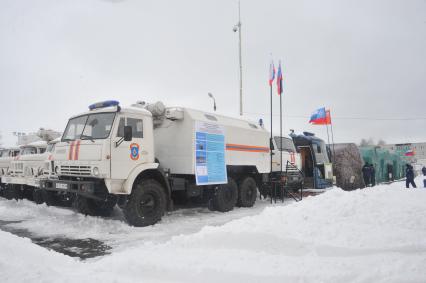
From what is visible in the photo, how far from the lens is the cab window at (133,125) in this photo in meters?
7.61

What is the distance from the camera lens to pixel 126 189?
7.45 meters

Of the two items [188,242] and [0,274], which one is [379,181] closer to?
[188,242]

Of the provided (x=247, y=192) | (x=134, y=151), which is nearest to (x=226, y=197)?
(x=247, y=192)

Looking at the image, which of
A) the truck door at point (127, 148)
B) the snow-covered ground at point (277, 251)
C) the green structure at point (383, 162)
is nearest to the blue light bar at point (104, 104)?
the truck door at point (127, 148)

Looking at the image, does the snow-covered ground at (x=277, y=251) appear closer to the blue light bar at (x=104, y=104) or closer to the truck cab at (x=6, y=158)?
the blue light bar at (x=104, y=104)

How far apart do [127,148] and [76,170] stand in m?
1.31

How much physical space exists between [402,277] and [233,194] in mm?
7482

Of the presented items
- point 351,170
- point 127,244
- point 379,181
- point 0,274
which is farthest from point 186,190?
point 379,181

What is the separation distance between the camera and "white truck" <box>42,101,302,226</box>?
291 inches

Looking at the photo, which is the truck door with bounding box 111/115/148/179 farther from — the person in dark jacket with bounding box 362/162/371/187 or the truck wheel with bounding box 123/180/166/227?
the person in dark jacket with bounding box 362/162/371/187

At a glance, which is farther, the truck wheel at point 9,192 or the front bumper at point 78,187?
Answer: the truck wheel at point 9,192

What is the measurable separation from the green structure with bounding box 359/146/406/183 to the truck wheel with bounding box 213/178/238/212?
1425 centimetres

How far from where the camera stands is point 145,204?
7.95 meters

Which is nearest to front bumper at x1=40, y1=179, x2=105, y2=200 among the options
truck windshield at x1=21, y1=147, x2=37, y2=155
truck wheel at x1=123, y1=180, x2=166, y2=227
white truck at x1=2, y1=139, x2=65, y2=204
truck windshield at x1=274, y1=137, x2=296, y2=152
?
truck wheel at x1=123, y1=180, x2=166, y2=227
